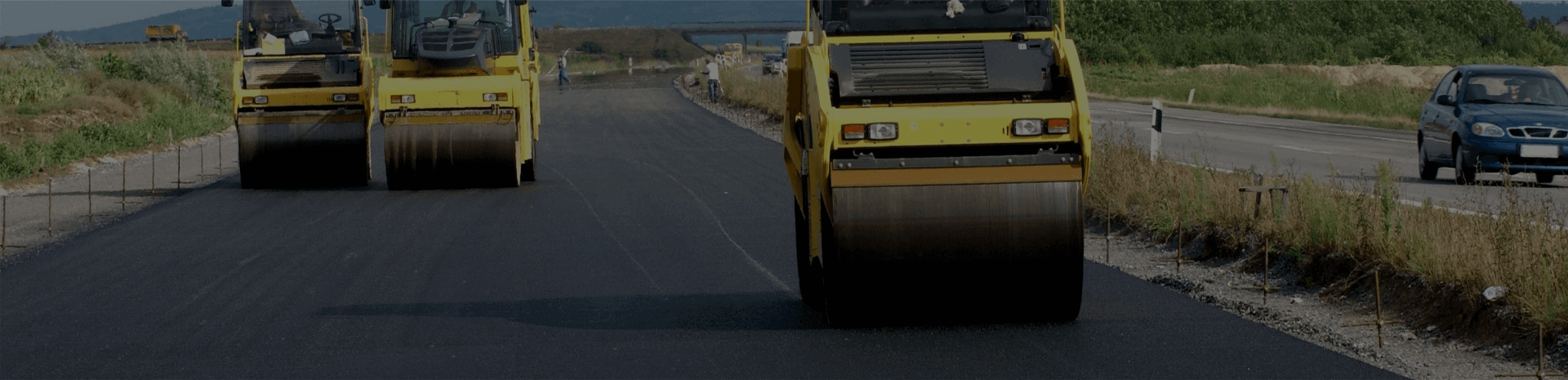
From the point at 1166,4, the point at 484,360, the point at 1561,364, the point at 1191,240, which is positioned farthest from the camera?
the point at 1166,4

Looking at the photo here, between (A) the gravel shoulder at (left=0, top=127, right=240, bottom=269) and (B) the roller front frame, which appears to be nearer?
(A) the gravel shoulder at (left=0, top=127, right=240, bottom=269)

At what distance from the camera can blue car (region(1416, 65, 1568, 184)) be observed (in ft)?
63.3

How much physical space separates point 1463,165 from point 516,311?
42.7ft

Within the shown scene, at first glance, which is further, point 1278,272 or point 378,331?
point 1278,272

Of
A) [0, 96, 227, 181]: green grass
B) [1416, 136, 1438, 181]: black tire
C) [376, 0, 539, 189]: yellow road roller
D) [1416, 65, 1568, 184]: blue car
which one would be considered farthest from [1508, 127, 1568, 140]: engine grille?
[0, 96, 227, 181]: green grass

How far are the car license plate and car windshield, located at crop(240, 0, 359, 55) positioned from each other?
586 inches

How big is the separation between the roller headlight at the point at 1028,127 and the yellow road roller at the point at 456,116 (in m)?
13.2

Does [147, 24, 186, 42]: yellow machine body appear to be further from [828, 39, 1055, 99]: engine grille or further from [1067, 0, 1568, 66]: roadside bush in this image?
[828, 39, 1055, 99]: engine grille

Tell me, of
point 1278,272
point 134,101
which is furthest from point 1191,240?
point 134,101

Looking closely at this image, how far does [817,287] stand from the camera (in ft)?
33.5

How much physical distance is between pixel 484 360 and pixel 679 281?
3.32 m

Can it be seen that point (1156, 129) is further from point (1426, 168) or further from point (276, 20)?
point (276, 20)

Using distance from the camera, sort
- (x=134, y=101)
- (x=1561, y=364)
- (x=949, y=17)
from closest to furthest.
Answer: (x=1561, y=364)
(x=949, y=17)
(x=134, y=101)

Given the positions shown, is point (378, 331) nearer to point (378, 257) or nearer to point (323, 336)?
point (323, 336)
